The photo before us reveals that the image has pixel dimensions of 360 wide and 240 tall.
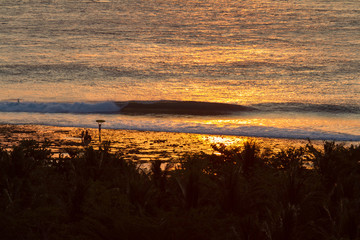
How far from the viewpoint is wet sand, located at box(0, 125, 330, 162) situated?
24.7 m

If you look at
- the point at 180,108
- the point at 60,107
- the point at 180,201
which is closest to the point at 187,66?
the point at 180,108

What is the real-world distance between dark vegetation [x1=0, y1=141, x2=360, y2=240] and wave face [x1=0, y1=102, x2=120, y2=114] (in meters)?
21.8

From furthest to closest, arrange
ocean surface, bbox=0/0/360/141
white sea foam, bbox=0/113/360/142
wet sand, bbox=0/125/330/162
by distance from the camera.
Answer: ocean surface, bbox=0/0/360/141
white sea foam, bbox=0/113/360/142
wet sand, bbox=0/125/330/162

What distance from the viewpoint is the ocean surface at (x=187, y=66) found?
36.0m

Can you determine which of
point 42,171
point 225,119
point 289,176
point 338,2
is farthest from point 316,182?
point 338,2

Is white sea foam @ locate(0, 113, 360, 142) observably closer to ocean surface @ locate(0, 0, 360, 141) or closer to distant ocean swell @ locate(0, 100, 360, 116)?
ocean surface @ locate(0, 0, 360, 141)

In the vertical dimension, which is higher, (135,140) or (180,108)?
(180,108)

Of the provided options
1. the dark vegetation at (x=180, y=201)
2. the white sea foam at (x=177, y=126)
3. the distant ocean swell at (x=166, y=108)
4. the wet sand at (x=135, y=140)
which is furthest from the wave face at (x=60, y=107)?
the dark vegetation at (x=180, y=201)

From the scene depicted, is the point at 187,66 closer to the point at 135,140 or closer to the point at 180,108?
the point at 180,108

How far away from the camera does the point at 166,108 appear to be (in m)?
39.6

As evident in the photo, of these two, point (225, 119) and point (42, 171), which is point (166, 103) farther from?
point (42, 171)

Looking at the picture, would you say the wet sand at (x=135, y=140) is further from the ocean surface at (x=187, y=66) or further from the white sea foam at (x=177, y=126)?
the ocean surface at (x=187, y=66)

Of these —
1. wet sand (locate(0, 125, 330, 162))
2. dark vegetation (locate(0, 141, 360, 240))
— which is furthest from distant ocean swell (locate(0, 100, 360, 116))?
dark vegetation (locate(0, 141, 360, 240))

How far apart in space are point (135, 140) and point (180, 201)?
1447 centimetres
